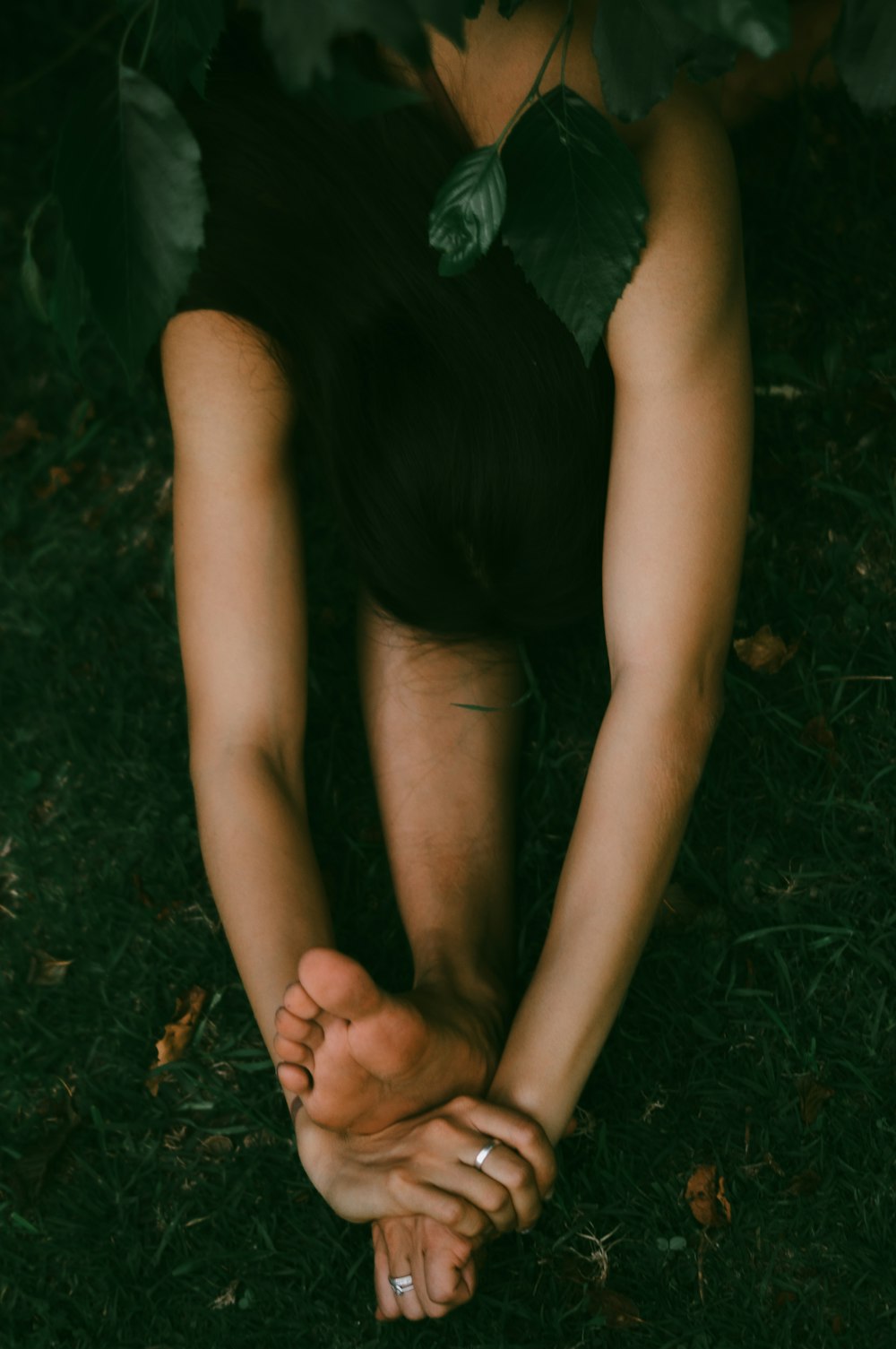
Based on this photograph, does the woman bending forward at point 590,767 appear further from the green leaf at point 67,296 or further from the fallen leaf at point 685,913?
the green leaf at point 67,296

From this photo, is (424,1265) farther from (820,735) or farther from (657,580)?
(820,735)

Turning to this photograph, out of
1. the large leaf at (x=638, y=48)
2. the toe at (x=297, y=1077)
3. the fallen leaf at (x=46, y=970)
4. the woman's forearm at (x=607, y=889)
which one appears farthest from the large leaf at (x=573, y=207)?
the fallen leaf at (x=46, y=970)

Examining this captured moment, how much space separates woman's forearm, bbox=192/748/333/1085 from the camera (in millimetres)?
1606

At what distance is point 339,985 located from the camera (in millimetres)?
1302

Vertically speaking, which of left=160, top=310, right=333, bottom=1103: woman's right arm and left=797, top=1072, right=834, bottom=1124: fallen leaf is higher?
left=160, top=310, right=333, bottom=1103: woman's right arm

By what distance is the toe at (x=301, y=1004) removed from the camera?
1351 mm

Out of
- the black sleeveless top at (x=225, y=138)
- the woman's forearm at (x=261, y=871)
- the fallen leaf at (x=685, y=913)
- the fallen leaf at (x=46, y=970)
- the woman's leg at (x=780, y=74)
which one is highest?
the black sleeveless top at (x=225, y=138)

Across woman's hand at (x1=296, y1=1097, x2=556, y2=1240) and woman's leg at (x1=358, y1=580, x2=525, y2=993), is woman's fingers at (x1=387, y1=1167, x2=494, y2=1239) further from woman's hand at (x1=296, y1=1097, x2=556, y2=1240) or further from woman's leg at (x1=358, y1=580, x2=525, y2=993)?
woman's leg at (x1=358, y1=580, x2=525, y2=993)

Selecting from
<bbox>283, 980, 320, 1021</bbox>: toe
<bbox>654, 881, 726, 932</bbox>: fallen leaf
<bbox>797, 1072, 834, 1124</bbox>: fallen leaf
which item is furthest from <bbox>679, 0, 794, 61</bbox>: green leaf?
<bbox>797, 1072, 834, 1124</bbox>: fallen leaf

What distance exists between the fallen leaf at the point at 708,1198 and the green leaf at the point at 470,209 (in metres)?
1.42

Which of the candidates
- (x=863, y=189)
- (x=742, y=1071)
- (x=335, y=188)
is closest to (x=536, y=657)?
(x=742, y=1071)

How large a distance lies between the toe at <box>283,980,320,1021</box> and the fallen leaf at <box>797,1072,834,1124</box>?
861mm

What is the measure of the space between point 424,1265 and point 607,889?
0.52m

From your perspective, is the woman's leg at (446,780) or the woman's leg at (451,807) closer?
the woman's leg at (451,807)
